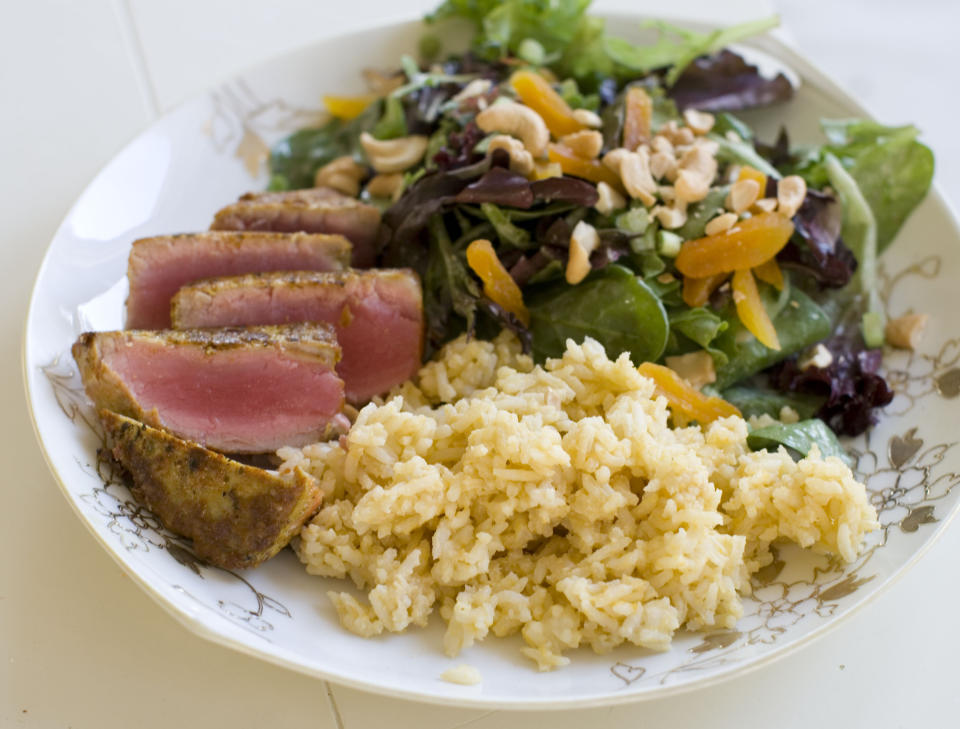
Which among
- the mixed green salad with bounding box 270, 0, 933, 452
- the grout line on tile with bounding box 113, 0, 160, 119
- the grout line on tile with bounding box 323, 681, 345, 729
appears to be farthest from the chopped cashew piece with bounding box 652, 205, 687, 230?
the grout line on tile with bounding box 113, 0, 160, 119

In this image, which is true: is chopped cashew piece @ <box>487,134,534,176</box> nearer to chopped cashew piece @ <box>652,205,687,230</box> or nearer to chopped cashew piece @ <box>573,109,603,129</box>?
chopped cashew piece @ <box>573,109,603,129</box>

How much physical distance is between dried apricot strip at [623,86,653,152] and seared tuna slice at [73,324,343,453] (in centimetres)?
142

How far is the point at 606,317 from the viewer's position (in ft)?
9.94

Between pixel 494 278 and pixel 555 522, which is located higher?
pixel 494 278

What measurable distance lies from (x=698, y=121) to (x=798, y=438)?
142 centimetres

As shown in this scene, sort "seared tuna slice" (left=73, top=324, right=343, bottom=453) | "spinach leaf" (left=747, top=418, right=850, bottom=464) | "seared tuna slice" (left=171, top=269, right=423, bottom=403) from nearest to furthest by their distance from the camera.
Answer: "seared tuna slice" (left=73, top=324, right=343, bottom=453) → "spinach leaf" (left=747, top=418, right=850, bottom=464) → "seared tuna slice" (left=171, top=269, right=423, bottom=403)

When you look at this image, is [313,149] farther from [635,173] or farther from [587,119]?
[635,173]

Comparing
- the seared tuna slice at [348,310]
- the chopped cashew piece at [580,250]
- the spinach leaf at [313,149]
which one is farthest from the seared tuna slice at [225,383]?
the spinach leaf at [313,149]

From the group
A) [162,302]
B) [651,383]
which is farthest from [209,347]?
[651,383]

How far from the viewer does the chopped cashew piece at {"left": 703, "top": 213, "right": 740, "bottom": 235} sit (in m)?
3.08

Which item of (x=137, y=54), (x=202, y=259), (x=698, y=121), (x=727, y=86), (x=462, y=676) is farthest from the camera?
(x=137, y=54)

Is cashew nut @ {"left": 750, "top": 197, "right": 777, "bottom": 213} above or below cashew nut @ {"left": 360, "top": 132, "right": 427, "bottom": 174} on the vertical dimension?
below

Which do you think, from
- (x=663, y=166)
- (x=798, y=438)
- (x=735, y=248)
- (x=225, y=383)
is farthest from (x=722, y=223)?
(x=225, y=383)

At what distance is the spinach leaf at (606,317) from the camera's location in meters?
2.98
